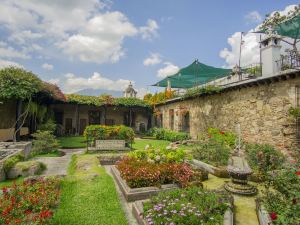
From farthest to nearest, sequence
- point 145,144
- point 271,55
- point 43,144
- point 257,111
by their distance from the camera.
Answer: point 145,144 < point 43,144 < point 271,55 < point 257,111

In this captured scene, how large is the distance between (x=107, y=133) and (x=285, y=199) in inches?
384

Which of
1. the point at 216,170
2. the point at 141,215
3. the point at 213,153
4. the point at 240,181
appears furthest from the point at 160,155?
the point at 141,215

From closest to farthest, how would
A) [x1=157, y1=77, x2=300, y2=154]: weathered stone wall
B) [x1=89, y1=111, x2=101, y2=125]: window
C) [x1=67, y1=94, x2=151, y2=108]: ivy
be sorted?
[x1=157, y1=77, x2=300, y2=154]: weathered stone wall, [x1=67, y1=94, x2=151, y2=108]: ivy, [x1=89, y1=111, x2=101, y2=125]: window

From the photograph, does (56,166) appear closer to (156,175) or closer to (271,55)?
(156,175)

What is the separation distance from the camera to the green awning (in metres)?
11.2

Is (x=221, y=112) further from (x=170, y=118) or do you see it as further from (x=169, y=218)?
(x=169, y=218)

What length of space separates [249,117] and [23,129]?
12945 mm

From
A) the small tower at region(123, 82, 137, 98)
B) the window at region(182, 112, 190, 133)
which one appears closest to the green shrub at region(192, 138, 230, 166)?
the window at region(182, 112, 190, 133)

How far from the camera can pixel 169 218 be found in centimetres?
340

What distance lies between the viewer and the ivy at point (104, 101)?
793 inches

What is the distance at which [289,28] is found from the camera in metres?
11.5

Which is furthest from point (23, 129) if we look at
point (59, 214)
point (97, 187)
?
point (59, 214)

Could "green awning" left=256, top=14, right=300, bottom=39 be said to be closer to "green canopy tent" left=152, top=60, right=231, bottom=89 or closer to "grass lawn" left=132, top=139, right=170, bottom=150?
"green canopy tent" left=152, top=60, right=231, bottom=89

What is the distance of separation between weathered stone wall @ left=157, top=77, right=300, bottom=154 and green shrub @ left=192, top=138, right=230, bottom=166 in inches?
93.1
